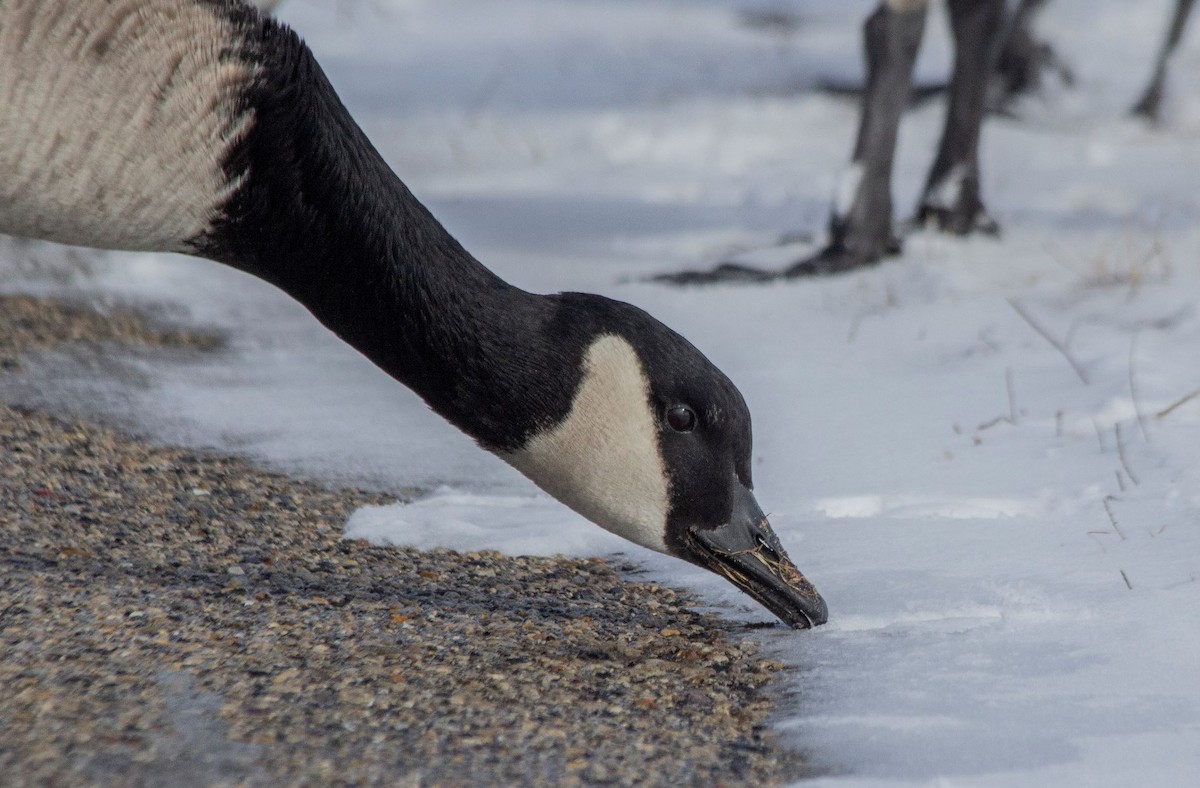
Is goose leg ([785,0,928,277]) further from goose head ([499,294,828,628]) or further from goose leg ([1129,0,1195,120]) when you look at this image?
goose leg ([1129,0,1195,120])

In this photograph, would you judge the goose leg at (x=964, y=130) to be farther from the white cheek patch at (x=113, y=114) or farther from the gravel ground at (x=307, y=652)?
the white cheek patch at (x=113, y=114)

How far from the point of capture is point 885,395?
16.3 ft

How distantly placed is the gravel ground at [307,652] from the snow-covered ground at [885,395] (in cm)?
19

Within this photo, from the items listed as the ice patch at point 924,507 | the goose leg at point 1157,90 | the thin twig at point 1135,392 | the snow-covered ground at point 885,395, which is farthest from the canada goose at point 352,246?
the goose leg at point 1157,90

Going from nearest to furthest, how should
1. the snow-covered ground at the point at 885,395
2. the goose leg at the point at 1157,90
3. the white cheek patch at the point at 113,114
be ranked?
the snow-covered ground at the point at 885,395, the white cheek patch at the point at 113,114, the goose leg at the point at 1157,90

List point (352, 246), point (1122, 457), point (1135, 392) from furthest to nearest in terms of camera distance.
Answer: point (1135, 392) → point (1122, 457) → point (352, 246)

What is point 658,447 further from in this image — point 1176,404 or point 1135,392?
point 1135,392

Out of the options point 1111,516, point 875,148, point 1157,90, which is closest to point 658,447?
point 1111,516

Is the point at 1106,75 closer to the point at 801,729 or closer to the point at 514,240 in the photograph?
the point at 514,240

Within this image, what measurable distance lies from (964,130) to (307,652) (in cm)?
548

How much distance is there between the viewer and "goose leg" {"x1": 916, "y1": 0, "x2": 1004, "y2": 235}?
23.3 feet

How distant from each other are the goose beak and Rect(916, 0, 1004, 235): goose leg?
443 cm

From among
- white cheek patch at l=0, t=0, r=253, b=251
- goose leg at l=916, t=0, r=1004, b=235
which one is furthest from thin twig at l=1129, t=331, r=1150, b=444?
white cheek patch at l=0, t=0, r=253, b=251

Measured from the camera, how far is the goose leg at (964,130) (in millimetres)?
7105
